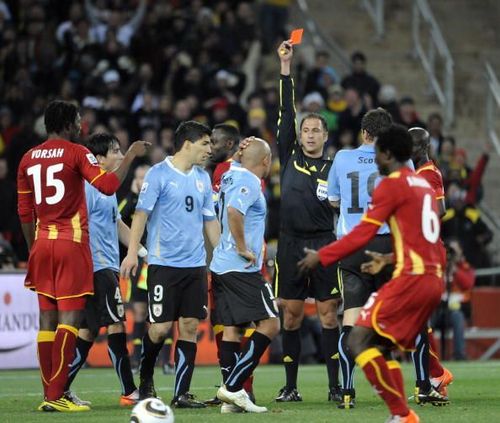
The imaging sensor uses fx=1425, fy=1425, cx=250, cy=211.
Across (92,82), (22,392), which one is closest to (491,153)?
(92,82)

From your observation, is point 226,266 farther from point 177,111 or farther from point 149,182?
point 177,111

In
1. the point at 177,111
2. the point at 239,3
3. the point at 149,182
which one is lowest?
the point at 149,182

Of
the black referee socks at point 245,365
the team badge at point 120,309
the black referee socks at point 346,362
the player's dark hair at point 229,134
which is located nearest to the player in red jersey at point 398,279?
the black referee socks at point 245,365

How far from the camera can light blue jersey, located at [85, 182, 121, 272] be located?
1241 cm

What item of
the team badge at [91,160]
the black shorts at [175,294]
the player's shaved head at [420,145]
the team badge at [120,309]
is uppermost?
the player's shaved head at [420,145]

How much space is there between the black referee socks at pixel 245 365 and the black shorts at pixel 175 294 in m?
0.61

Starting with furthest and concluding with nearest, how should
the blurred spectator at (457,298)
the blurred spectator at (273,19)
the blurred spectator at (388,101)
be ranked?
the blurred spectator at (273,19) → the blurred spectator at (388,101) → the blurred spectator at (457,298)

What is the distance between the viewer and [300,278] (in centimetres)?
1273

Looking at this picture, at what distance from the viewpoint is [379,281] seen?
A: 11.9 m

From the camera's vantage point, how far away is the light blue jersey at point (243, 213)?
11688 mm

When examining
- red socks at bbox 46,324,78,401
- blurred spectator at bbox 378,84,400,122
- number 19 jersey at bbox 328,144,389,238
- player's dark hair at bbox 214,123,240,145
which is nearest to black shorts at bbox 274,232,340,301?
number 19 jersey at bbox 328,144,389,238

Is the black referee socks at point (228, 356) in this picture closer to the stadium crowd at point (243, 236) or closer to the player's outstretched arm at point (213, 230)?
the stadium crowd at point (243, 236)

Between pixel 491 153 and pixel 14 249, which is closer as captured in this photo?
pixel 14 249

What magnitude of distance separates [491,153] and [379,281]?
49.4ft
